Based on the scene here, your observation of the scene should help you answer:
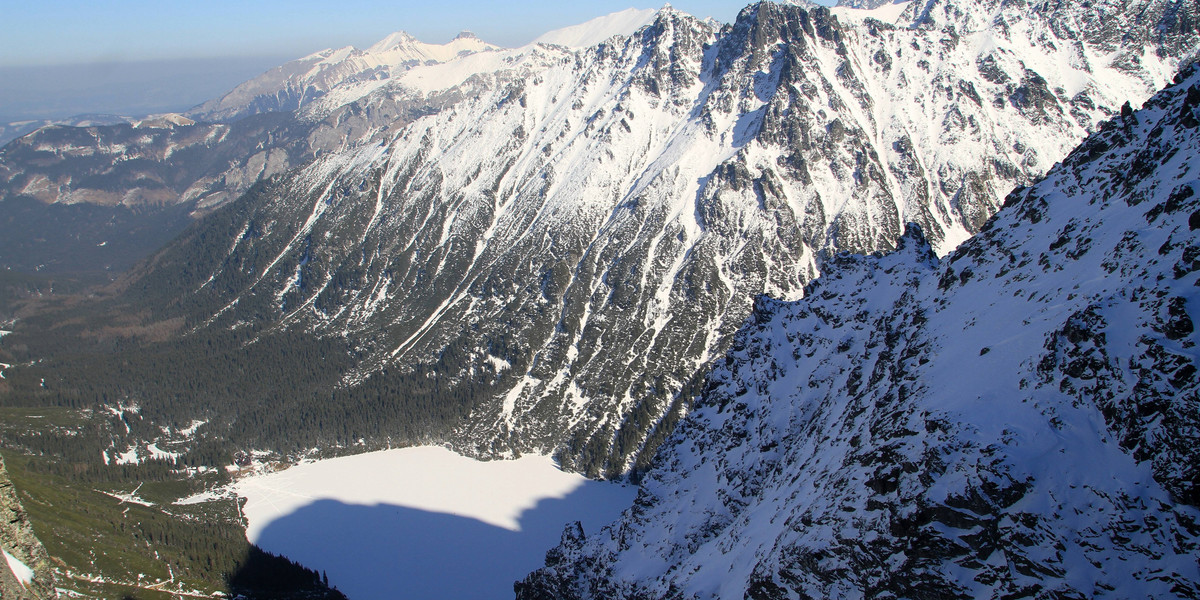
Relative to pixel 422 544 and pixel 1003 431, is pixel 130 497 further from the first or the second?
pixel 1003 431

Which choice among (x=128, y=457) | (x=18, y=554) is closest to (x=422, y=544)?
(x=128, y=457)

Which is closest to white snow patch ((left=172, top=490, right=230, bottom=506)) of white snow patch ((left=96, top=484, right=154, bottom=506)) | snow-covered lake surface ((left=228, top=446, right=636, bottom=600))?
snow-covered lake surface ((left=228, top=446, right=636, bottom=600))

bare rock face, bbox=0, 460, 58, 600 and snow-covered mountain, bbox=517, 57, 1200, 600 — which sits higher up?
bare rock face, bbox=0, 460, 58, 600

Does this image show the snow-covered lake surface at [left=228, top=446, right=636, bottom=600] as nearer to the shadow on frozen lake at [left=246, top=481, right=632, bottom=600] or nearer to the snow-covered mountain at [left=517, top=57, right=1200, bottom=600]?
the shadow on frozen lake at [left=246, top=481, right=632, bottom=600]

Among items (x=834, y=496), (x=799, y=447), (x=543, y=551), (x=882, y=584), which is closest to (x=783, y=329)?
(x=799, y=447)

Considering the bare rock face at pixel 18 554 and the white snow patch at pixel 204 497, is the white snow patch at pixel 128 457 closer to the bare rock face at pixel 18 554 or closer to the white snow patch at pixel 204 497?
the white snow patch at pixel 204 497

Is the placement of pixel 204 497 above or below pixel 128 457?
below

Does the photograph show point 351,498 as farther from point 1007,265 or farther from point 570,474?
point 1007,265
